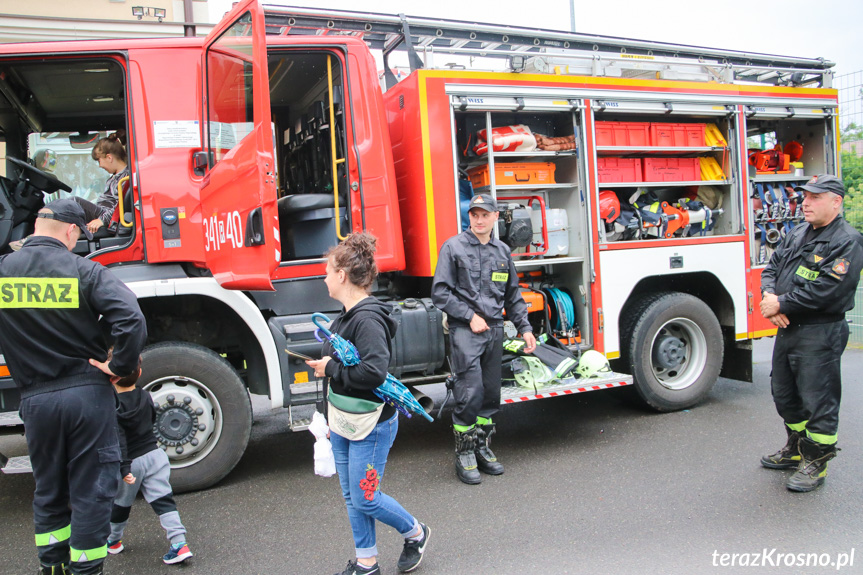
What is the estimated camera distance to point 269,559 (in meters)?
3.40

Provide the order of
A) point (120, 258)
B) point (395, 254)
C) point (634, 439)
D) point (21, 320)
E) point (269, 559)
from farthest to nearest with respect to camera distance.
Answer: point (634, 439) → point (395, 254) → point (120, 258) → point (269, 559) → point (21, 320)

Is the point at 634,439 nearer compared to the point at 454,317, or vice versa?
the point at 454,317

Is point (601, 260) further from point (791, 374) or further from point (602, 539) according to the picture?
point (602, 539)

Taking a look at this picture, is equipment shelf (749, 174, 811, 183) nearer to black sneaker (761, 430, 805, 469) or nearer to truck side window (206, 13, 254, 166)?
black sneaker (761, 430, 805, 469)

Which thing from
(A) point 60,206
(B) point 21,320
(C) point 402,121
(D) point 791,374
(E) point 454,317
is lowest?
(D) point 791,374

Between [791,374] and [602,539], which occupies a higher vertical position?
[791,374]

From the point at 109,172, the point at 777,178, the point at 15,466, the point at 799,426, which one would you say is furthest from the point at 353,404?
the point at 777,178

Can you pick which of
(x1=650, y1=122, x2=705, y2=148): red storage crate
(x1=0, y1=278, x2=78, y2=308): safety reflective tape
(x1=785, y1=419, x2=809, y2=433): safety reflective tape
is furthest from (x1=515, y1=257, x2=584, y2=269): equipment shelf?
(x1=0, y1=278, x2=78, y2=308): safety reflective tape

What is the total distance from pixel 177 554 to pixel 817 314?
3.90 metres

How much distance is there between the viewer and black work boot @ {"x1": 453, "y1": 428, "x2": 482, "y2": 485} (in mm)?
4395

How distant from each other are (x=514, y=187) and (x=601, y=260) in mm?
926

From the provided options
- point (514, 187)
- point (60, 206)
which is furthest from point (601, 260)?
point (60, 206)

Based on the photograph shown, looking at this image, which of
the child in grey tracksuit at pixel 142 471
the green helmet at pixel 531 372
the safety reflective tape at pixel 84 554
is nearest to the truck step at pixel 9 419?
the child in grey tracksuit at pixel 142 471

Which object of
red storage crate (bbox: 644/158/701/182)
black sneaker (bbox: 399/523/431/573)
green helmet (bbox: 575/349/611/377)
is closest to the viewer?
black sneaker (bbox: 399/523/431/573)
